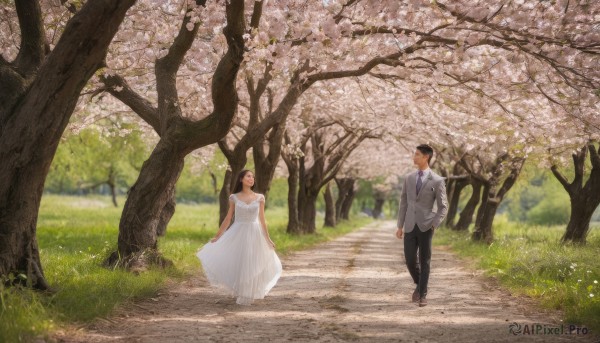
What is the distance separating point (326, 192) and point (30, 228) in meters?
31.5

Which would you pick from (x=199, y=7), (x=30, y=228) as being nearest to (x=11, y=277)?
(x=30, y=228)

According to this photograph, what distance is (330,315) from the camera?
772 cm

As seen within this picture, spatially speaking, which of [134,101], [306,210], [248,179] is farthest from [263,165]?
[248,179]

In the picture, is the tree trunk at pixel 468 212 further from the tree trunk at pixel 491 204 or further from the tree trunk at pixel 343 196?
the tree trunk at pixel 343 196

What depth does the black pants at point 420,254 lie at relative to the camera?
861 cm

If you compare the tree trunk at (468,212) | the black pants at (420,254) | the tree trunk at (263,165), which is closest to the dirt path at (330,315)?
the black pants at (420,254)

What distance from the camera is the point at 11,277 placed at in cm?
669

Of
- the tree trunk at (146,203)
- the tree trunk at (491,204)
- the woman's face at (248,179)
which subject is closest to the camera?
the woman's face at (248,179)

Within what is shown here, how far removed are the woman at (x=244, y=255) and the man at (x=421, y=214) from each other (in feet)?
6.21

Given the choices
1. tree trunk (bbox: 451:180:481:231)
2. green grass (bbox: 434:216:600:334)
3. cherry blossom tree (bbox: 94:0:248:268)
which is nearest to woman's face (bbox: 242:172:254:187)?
cherry blossom tree (bbox: 94:0:248:268)

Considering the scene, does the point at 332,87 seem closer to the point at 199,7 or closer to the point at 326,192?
the point at 199,7

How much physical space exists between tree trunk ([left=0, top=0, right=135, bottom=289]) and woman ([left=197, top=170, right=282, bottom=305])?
224cm

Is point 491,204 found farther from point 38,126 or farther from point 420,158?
point 38,126

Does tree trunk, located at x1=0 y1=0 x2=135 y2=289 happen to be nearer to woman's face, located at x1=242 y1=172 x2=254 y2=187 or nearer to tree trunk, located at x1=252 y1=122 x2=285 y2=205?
woman's face, located at x1=242 y1=172 x2=254 y2=187
